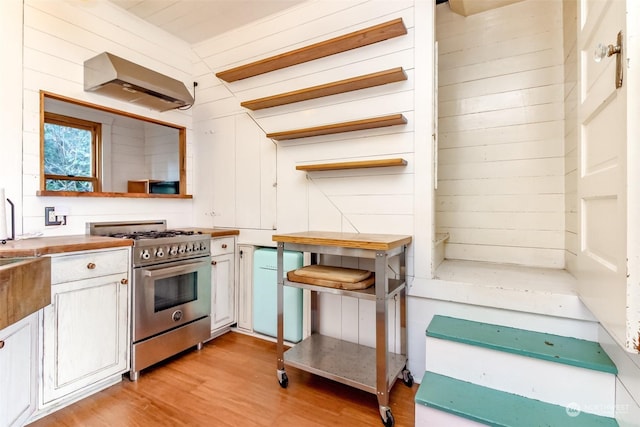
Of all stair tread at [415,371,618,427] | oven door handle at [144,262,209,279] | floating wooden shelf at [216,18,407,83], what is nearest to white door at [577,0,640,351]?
stair tread at [415,371,618,427]

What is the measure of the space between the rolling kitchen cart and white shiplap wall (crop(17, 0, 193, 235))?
1540 mm

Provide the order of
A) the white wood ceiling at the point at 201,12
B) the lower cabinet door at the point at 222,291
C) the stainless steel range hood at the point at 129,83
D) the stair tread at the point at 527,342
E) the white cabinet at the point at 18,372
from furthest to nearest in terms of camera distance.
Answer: the lower cabinet door at the point at 222,291 → the white wood ceiling at the point at 201,12 → the stainless steel range hood at the point at 129,83 → the stair tread at the point at 527,342 → the white cabinet at the point at 18,372

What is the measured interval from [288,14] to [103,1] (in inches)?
57.9

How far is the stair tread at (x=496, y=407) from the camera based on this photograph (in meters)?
1.28

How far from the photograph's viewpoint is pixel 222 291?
269cm

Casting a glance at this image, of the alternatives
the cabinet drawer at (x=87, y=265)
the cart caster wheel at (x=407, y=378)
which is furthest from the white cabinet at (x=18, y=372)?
the cart caster wheel at (x=407, y=378)

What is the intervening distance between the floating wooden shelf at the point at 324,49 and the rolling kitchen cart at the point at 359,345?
1.35 m

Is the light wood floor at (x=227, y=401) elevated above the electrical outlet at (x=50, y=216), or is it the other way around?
the electrical outlet at (x=50, y=216)

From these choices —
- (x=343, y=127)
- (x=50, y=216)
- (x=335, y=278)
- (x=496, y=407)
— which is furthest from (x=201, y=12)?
(x=496, y=407)

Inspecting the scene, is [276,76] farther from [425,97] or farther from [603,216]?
[603,216]

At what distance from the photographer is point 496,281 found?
189 cm

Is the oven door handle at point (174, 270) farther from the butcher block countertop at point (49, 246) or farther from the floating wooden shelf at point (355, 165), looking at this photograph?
the floating wooden shelf at point (355, 165)

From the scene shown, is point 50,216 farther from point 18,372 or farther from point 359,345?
point 359,345

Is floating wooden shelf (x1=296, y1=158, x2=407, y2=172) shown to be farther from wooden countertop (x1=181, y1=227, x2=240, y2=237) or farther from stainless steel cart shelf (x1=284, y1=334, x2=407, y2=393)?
stainless steel cart shelf (x1=284, y1=334, x2=407, y2=393)
